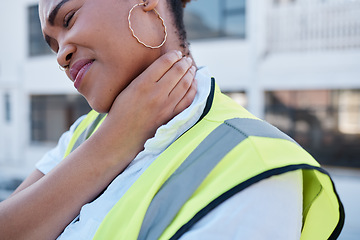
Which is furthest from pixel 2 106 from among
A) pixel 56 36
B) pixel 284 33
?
pixel 56 36

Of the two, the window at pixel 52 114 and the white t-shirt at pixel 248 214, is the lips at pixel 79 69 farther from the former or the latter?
the window at pixel 52 114

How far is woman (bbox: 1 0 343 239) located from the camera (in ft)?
2.26

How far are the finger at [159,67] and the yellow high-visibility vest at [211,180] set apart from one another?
0.55 ft

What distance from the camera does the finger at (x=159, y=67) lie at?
0.89m

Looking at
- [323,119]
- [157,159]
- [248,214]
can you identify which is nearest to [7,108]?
[323,119]

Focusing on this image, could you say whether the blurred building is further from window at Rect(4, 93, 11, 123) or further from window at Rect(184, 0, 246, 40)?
window at Rect(4, 93, 11, 123)

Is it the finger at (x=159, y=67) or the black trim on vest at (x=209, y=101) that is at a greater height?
the finger at (x=159, y=67)

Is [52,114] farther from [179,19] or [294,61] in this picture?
[179,19]

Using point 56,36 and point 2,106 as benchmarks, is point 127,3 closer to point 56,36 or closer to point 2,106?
point 56,36

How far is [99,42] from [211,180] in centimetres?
46

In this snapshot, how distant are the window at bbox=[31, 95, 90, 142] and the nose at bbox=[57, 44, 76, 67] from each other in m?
9.26

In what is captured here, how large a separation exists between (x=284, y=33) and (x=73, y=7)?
734 centimetres

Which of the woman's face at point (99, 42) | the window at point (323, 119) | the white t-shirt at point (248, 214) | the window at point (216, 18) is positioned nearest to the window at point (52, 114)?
the window at point (216, 18)

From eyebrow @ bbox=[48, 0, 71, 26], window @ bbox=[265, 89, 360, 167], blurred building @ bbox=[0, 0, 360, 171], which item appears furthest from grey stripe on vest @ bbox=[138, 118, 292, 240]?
window @ bbox=[265, 89, 360, 167]
